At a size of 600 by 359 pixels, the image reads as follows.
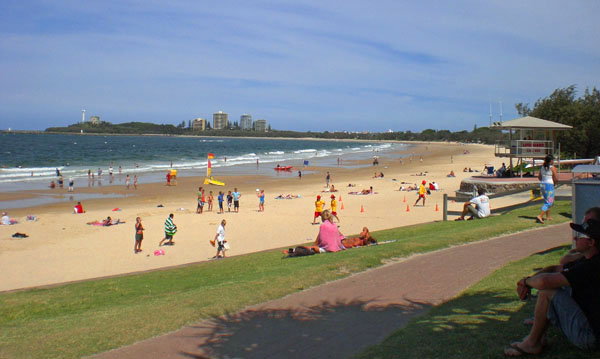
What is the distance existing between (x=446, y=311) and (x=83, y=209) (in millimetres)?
24597

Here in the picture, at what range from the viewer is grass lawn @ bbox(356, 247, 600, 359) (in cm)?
434

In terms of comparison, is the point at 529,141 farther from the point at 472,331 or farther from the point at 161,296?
the point at 472,331

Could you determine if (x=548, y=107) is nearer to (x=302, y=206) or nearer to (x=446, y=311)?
(x=302, y=206)

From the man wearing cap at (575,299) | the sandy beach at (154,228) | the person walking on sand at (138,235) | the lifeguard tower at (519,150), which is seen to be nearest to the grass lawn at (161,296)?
the man wearing cap at (575,299)

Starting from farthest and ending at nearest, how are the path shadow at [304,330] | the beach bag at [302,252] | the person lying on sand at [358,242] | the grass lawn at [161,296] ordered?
the person lying on sand at [358,242]
the beach bag at [302,252]
the grass lawn at [161,296]
the path shadow at [304,330]

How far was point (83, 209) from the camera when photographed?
87.9 ft

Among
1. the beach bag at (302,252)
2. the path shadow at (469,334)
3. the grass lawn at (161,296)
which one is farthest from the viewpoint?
the beach bag at (302,252)

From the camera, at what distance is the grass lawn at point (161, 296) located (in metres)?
6.15

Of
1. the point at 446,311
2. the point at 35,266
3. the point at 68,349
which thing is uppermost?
the point at 446,311

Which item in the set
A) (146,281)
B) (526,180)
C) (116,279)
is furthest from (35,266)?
(526,180)

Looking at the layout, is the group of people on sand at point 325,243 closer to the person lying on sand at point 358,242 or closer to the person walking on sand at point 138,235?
the person lying on sand at point 358,242

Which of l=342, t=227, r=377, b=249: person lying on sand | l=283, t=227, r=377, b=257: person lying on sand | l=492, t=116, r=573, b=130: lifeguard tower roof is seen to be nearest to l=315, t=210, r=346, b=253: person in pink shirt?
l=283, t=227, r=377, b=257: person lying on sand

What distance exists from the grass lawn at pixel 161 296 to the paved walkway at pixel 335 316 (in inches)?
13.0

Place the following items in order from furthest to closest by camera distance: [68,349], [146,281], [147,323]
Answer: [146,281] < [147,323] < [68,349]
